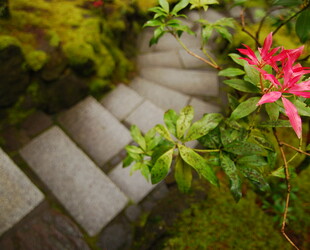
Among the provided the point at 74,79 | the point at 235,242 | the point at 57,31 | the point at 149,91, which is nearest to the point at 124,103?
the point at 149,91

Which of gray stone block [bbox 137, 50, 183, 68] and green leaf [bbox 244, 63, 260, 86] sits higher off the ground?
green leaf [bbox 244, 63, 260, 86]

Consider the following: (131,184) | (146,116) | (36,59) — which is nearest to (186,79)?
(146,116)

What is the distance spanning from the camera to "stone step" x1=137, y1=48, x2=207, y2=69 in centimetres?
349

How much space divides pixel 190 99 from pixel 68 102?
1589 mm

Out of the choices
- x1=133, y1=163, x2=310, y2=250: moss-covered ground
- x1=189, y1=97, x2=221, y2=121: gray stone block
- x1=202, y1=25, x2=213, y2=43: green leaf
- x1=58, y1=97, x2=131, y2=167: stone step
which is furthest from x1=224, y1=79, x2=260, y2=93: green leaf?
x1=189, y1=97, x2=221, y2=121: gray stone block

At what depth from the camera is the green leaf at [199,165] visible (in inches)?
32.4

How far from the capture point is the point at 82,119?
2.33m

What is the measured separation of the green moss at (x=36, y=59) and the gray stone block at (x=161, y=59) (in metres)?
1.66

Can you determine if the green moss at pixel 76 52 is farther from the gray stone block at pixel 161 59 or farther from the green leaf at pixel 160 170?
the green leaf at pixel 160 170

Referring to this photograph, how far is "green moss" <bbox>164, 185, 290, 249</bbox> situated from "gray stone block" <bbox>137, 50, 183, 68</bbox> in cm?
247

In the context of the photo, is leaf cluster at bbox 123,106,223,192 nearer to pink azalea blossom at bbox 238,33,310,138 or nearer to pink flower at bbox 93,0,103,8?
pink azalea blossom at bbox 238,33,310,138

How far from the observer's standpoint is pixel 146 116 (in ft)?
8.39

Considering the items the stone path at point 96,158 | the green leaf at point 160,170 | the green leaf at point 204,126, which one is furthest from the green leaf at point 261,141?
the stone path at point 96,158

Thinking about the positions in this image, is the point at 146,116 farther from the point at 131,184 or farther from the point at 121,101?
the point at 131,184
